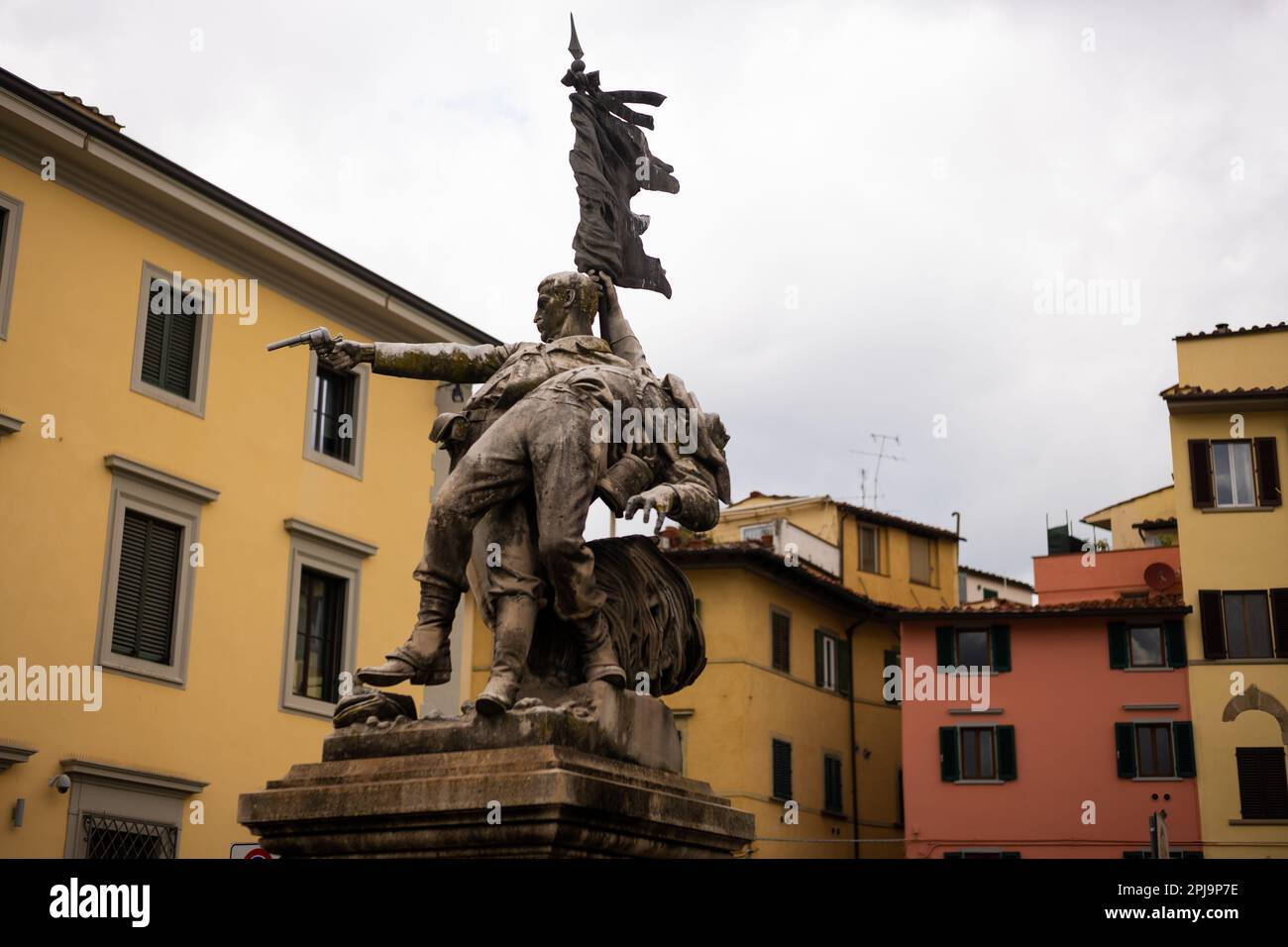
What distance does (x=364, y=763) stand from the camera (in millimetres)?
5738

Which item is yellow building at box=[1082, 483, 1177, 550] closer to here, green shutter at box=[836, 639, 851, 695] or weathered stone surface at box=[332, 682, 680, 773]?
green shutter at box=[836, 639, 851, 695]

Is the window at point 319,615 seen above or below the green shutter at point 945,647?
below

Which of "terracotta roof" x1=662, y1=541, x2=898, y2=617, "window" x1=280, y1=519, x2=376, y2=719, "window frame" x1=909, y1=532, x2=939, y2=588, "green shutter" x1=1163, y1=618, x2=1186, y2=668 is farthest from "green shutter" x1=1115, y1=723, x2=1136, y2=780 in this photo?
"window" x1=280, y1=519, x2=376, y2=719

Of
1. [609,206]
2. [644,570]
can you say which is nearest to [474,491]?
[644,570]

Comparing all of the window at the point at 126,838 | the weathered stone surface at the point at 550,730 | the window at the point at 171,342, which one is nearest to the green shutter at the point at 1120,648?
the window at the point at 171,342

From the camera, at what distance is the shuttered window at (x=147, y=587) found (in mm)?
22141

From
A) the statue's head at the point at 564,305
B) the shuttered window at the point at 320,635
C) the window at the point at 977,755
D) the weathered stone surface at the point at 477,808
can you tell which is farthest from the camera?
the window at the point at 977,755

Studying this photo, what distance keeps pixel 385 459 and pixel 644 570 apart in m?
21.7

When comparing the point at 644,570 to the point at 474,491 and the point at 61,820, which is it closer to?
the point at 474,491

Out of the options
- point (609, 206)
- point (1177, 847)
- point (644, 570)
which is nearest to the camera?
point (644, 570)

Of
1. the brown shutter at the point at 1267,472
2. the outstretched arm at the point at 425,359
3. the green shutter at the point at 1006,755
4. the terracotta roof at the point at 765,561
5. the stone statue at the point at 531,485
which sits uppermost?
the brown shutter at the point at 1267,472

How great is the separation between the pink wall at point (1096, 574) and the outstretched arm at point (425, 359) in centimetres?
3851

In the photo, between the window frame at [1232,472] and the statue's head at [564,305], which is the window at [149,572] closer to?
the statue's head at [564,305]

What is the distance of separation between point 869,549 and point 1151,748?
43.4 feet
